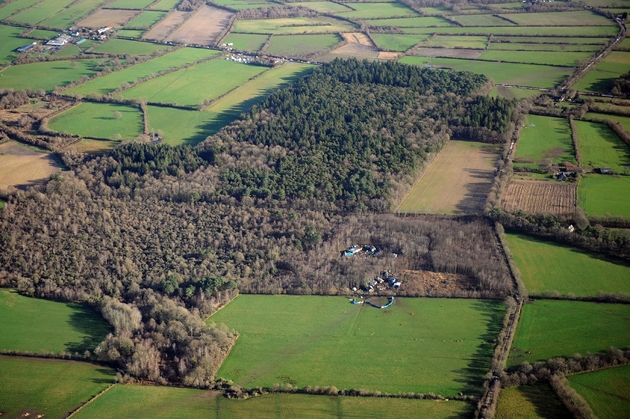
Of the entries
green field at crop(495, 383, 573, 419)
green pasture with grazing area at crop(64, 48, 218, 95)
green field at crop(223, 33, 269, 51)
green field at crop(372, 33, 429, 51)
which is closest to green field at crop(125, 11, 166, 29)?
green field at crop(223, 33, 269, 51)

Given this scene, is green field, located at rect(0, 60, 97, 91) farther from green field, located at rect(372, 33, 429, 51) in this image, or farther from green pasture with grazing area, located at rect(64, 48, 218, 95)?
green field, located at rect(372, 33, 429, 51)

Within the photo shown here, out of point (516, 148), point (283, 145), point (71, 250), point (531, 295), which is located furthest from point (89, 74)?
point (531, 295)

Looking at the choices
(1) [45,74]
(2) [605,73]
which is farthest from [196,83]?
(2) [605,73]

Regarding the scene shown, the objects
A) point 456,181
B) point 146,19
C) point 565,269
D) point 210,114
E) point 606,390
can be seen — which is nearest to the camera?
point 606,390

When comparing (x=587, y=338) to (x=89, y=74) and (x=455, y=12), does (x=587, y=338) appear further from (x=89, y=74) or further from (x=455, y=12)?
(x=455, y=12)

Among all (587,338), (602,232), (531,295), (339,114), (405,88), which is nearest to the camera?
(587,338)

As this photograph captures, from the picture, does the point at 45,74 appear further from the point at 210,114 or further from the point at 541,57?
the point at 541,57

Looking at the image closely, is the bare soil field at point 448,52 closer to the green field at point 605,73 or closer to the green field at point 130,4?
the green field at point 605,73
